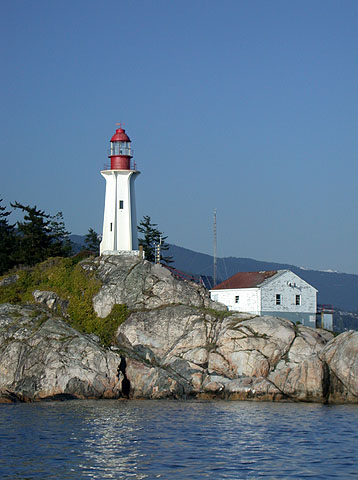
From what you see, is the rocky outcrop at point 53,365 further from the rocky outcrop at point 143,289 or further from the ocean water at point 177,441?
the rocky outcrop at point 143,289

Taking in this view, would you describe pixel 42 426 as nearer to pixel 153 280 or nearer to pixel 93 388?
pixel 93 388

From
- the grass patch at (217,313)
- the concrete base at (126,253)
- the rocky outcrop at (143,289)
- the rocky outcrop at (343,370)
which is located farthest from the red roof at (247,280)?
the rocky outcrop at (343,370)

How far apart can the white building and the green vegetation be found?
10.4m

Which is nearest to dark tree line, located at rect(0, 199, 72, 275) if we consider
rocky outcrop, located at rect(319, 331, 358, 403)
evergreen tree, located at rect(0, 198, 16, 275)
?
evergreen tree, located at rect(0, 198, 16, 275)

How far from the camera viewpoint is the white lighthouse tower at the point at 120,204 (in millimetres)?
61625

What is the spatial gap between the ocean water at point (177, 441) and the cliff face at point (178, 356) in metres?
2.25

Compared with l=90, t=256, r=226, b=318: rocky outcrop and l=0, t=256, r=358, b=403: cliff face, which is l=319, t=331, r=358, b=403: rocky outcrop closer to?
l=0, t=256, r=358, b=403: cliff face

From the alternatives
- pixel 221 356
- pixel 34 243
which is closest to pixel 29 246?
pixel 34 243

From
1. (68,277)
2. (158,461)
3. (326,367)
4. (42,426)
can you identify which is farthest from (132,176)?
(158,461)

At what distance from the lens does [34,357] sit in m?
50.2

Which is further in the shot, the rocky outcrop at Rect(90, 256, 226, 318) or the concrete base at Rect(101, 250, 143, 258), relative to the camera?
the concrete base at Rect(101, 250, 143, 258)

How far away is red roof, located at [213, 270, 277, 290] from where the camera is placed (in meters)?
60.5

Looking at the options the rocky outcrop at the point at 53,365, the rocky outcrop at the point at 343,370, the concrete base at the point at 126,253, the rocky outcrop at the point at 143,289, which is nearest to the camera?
the rocky outcrop at the point at 343,370

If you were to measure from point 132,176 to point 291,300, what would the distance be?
16227 mm
